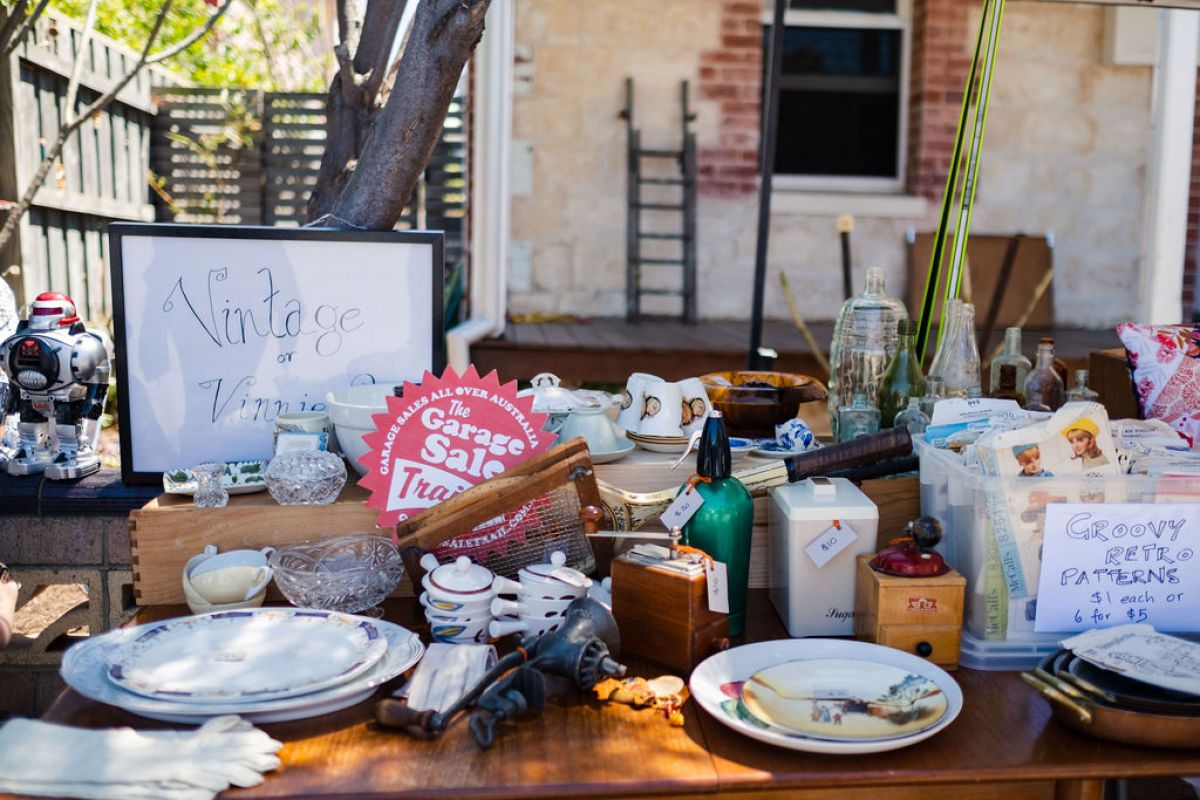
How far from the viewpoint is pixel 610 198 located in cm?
592

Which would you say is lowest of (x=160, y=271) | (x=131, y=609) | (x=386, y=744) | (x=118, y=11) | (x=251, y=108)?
(x=131, y=609)

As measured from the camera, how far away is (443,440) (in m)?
1.60

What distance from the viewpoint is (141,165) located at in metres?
6.86

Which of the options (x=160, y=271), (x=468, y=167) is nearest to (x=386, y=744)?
(x=160, y=271)

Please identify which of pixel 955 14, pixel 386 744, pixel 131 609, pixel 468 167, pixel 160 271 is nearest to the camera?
pixel 386 744

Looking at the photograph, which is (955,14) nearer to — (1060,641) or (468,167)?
(468,167)

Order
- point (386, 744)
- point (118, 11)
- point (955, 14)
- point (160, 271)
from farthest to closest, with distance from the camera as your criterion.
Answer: point (118, 11)
point (955, 14)
point (160, 271)
point (386, 744)

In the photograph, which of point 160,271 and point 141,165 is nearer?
point 160,271

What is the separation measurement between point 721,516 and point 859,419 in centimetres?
48

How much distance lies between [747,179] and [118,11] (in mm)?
4132

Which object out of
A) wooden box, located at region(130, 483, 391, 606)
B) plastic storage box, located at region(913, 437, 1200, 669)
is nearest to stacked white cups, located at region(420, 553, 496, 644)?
wooden box, located at region(130, 483, 391, 606)

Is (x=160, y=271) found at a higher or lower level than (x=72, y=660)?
higher

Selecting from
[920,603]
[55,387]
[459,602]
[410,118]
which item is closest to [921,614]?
[920,603]

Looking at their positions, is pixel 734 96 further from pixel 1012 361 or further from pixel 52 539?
pixel 52 539
